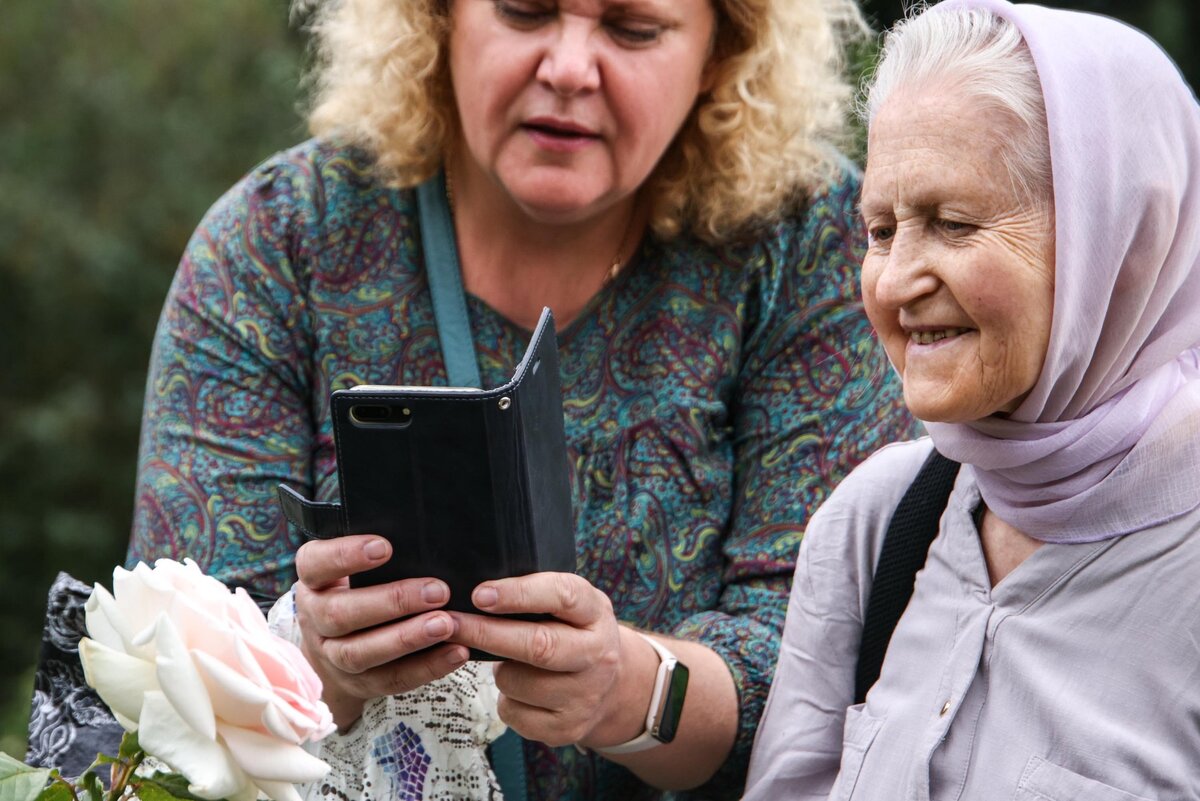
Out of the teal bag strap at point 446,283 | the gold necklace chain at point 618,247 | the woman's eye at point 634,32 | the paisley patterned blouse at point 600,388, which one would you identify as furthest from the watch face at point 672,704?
the woman's eye at point 634,32

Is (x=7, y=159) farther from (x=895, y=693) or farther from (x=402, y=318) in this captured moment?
(x=895, y=693)

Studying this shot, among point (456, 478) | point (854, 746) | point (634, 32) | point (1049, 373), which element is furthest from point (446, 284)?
point (1049, 373)

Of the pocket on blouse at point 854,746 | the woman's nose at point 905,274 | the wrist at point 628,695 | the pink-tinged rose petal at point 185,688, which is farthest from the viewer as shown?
the wrist at point 628,695

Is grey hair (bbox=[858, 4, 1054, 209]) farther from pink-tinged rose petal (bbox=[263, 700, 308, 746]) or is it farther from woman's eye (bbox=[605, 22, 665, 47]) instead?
pink-tinged rose petal (bbox=[263, 700, 308, 746])

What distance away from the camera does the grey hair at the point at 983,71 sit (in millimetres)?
1799

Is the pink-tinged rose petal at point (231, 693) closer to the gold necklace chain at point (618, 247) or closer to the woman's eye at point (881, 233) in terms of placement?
the woman's eye at point (881, 233)

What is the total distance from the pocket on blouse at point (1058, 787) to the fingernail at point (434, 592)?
72cm

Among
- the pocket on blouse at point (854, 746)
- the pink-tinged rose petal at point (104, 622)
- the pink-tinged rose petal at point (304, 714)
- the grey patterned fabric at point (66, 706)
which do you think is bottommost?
the pocket on blouse at point (854, 746)

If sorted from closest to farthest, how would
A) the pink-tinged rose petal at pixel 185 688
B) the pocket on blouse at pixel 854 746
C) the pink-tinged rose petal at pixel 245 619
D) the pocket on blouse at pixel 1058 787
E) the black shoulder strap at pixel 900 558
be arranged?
1. the pink-tinged rose petal at pixel 185 688
2. the pink-tinged rose petal at pixel 245 619
3. the pocket on blouse at pixel 1058 787
4. the pocket on blouse at pixel 854 746
5. the black shoulder strap at pixel 900 558

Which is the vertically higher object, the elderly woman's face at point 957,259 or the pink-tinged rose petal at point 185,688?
the elderly woman's face at point 957,259

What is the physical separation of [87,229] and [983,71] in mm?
4200

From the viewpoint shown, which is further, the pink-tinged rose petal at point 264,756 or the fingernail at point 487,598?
the fingernail at point 487,598

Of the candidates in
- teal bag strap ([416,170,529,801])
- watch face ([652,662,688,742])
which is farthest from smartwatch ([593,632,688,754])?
teal bag strap ([416,170,529,801])

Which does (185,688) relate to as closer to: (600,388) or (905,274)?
(905,274)
